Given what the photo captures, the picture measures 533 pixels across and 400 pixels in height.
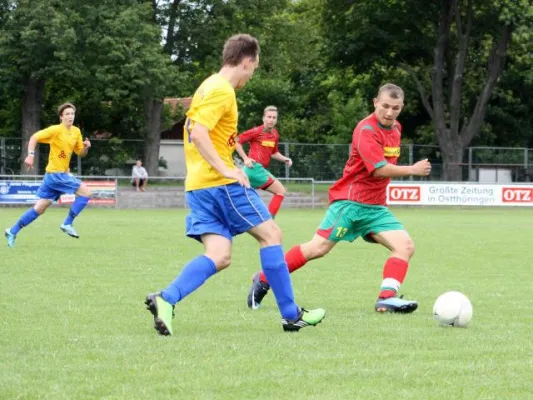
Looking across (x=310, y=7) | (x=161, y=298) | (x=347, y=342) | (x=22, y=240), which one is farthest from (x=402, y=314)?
(x=310, y=7)

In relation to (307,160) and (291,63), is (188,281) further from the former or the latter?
(291,63)

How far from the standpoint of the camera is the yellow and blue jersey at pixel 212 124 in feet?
22.4

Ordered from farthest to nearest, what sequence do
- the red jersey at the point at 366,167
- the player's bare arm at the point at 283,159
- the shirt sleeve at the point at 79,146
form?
the player's bare arm at the point at 283,159 < the shirt sleeve at the point at 79,146 < the red jersey at the point at 366,167

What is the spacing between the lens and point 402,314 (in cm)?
816

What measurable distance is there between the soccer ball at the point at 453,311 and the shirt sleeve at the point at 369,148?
1.43 metres

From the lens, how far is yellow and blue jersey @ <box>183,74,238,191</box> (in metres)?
6.82

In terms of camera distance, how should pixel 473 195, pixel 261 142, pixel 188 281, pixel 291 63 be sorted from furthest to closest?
1. pixel 291 63
2. pixel 473 195
3. pixel 261 142
4. pixel 188 281

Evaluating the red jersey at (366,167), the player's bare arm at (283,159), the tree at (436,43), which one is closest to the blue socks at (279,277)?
the red jersey at (366,167)

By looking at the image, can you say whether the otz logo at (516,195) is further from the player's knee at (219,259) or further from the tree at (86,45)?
the player's knee at (219,259)

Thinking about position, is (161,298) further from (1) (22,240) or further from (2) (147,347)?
(1) (22,240)

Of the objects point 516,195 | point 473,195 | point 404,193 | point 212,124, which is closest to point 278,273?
point 212,124

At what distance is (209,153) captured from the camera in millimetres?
6730

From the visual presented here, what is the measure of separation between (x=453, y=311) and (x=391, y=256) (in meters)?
1.45

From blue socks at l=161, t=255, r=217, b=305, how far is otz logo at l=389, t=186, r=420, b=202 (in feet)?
96.6
